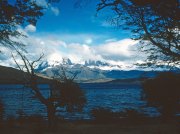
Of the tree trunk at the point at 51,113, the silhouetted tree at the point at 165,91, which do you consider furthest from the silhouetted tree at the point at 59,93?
the silhouetted tree at the point at 165,91

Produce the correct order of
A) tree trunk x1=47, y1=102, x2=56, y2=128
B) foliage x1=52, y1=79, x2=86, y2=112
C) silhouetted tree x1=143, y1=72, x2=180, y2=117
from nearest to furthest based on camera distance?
tree trunk x1=47, y1=102, x2=56, y2=128, foliage x1=52, y1=79, x2=86, y2=112, silhouetted tree x1=143, y1=72, x2=180, y2=117

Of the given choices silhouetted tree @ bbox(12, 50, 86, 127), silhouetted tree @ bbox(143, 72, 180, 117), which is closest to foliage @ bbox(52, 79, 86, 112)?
silhouetted tree @ bbox(12, 50, 86, 127)

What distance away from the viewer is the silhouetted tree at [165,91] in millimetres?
30125

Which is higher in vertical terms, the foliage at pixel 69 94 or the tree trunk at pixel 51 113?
the foliage at pixel 69 94

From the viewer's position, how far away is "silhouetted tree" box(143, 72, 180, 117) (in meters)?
30.1

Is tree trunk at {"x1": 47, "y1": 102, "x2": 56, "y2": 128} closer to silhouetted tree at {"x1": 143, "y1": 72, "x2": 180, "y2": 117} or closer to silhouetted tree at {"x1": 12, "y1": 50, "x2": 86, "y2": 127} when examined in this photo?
silhouetted tree at {"x1": 12, "y1": 50, "x2": 86, "y2": 127}

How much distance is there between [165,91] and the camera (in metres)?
30.3

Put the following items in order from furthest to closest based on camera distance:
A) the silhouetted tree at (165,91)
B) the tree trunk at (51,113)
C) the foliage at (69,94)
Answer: the silhouetted tree at (165,91) → the foliage at (69,94) → the tree trunk at (51,113)

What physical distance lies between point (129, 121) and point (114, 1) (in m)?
21.6

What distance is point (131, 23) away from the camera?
1221cm

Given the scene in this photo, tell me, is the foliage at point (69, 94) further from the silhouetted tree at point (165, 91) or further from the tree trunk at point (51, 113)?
the silhouetted tree at point (165, 91)

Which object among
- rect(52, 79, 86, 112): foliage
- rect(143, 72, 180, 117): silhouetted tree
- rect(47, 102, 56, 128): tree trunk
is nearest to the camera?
rect(47, 102, 56, 128): tree trunk

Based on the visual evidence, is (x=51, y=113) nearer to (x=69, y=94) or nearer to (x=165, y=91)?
(x=69, y=94)

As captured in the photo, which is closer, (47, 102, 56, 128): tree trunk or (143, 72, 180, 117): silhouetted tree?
(47, 102, 56, 128): tree trunk
